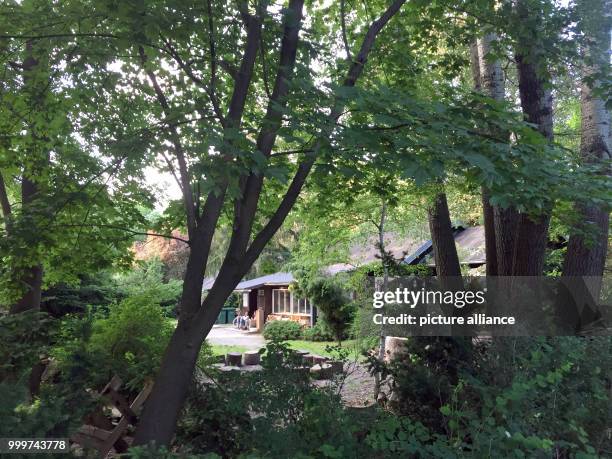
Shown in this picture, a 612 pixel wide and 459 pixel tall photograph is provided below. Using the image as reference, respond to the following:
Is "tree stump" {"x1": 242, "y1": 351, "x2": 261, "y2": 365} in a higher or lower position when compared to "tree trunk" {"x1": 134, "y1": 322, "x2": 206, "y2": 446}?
lower

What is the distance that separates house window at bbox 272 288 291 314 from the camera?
28094 millimetres

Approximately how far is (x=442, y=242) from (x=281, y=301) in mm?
21520

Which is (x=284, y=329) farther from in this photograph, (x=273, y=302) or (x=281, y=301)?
(x=273, y=302)

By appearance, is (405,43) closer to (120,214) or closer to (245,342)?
(120,214)

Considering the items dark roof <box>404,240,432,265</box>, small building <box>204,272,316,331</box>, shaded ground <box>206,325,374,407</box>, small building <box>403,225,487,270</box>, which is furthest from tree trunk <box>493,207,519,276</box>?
small building <box>204,272,316,331</box>

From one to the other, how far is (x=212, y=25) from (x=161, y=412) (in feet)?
11.1

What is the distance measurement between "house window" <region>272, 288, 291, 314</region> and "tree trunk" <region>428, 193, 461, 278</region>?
19.9m

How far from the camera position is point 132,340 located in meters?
6.29

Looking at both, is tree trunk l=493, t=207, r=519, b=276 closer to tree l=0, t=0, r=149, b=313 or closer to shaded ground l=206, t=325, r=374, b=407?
shaded ground l=206, t=325, r=374, b=407

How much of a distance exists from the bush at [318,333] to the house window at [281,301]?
5.80 meters

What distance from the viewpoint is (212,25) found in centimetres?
486

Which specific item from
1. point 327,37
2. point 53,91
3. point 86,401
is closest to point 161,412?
point 86,401

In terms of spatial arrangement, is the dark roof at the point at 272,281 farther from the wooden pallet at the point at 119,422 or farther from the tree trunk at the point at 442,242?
the wooden pallet at the point at 119,422

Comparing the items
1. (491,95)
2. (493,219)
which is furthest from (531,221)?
(491,95)
